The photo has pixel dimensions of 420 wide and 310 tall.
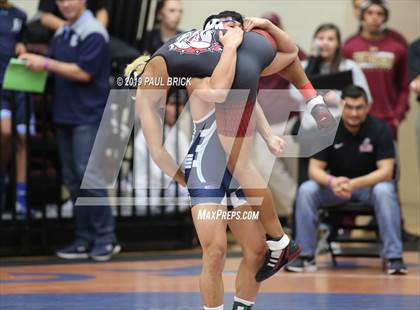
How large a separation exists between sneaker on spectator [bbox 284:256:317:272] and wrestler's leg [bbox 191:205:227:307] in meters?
2.77

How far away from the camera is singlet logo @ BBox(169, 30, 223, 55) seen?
5.71 m

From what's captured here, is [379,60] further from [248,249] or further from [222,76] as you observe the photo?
[222,76]

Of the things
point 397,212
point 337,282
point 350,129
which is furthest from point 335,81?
point 337,282

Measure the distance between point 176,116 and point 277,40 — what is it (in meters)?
3.86

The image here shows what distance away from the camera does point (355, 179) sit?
855 cm

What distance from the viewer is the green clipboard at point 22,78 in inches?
341

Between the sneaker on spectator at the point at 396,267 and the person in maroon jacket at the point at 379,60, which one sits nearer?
the sneaker on spectator at the point at 396,267

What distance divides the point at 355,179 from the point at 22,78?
2600 millimetres

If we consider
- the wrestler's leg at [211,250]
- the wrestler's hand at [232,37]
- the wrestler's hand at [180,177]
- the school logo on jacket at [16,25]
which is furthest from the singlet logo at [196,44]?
the school logo on jacket at [16,25]

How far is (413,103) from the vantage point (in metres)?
12.4

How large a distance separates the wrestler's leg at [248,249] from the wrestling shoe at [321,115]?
614 millimetres

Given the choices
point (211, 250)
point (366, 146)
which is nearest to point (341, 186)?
point (366, 146)

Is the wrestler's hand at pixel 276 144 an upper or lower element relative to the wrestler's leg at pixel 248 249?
upper

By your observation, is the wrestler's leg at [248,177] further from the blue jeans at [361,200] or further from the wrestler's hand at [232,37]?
the blue jeans at [361,200]
